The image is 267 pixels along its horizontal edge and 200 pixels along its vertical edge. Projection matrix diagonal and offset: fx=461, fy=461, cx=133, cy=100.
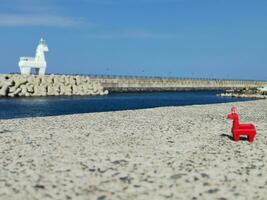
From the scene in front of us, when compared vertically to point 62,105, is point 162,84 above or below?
above

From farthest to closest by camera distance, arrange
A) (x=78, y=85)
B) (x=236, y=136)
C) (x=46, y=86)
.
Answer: (x=78, y=85) < (x=46, y=86) < (x=236, y=136)

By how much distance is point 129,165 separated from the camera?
10.6m

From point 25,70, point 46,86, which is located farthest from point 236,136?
point 25,70

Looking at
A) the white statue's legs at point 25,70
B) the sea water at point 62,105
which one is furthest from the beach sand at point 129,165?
the white statue's legs at point 25,70

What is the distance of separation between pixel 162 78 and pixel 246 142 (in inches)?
4623

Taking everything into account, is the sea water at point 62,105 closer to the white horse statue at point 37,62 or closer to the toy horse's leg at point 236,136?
the white horse statue at point 37,62

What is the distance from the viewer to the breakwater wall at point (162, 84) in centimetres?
10447

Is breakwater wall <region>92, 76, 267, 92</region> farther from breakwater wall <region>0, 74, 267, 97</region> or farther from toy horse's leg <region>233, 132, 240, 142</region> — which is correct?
toy horse's leg <region>233, 132, 240, 142</region>

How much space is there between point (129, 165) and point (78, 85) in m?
71.8

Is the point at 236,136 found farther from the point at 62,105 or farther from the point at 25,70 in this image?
the point at 25,70

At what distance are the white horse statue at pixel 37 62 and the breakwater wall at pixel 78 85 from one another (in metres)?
5.59

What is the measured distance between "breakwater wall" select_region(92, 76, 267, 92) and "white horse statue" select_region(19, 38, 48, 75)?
1571 centimetres

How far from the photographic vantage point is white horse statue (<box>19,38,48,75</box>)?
81688mm

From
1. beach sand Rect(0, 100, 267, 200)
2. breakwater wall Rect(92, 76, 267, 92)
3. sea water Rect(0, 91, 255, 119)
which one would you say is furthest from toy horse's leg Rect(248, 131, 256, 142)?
breakwater wall Rect(92, 76, 267, 92)
